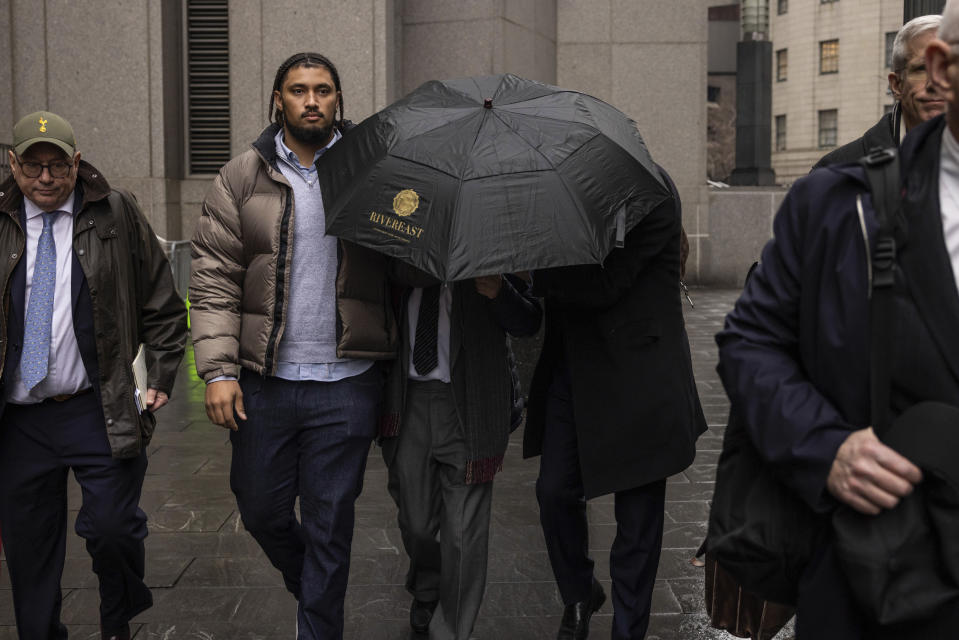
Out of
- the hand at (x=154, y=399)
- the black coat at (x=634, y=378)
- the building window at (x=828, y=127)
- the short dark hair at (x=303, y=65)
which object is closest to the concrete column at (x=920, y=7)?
the black coat at (x=634, y=378)

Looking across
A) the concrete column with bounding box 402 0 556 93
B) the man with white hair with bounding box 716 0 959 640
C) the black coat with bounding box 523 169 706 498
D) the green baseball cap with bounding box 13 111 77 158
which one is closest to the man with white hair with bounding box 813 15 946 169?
the black coat with bounding box 523 169 706 498

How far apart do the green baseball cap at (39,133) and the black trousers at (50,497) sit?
86 cm

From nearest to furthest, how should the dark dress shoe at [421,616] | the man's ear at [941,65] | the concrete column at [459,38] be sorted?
1. the man's ear at [941,65]
2. the dark dress shoe at [421,616]
3. the concrete column at [459,38]

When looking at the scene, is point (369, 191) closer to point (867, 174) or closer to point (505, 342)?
point (505, 342)

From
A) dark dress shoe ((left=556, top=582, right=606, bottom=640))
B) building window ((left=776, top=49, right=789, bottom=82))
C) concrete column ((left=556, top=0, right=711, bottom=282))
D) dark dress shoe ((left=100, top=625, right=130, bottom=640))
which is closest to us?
dark dress shoe ((left=100, top=625, right=130, bottom=640))

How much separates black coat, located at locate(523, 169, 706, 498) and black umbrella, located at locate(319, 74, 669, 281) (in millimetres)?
438

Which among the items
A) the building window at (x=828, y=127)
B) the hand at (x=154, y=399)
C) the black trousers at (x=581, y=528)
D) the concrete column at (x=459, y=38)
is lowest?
the black trousers at (x=581, y=528)

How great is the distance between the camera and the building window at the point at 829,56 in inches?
2260

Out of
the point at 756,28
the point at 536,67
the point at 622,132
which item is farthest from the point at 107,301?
the point at 756,28

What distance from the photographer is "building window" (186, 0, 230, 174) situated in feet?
42.3

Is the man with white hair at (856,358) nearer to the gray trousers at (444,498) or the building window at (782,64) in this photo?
the gray trousers at (444,498)

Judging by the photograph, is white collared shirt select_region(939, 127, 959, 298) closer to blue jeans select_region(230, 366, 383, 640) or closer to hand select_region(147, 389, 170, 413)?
blue jeans select_region(230, 366, 383, 640)

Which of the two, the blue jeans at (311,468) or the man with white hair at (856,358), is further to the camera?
the blue jeans at (311,468)

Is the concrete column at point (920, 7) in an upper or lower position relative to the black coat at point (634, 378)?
upper
